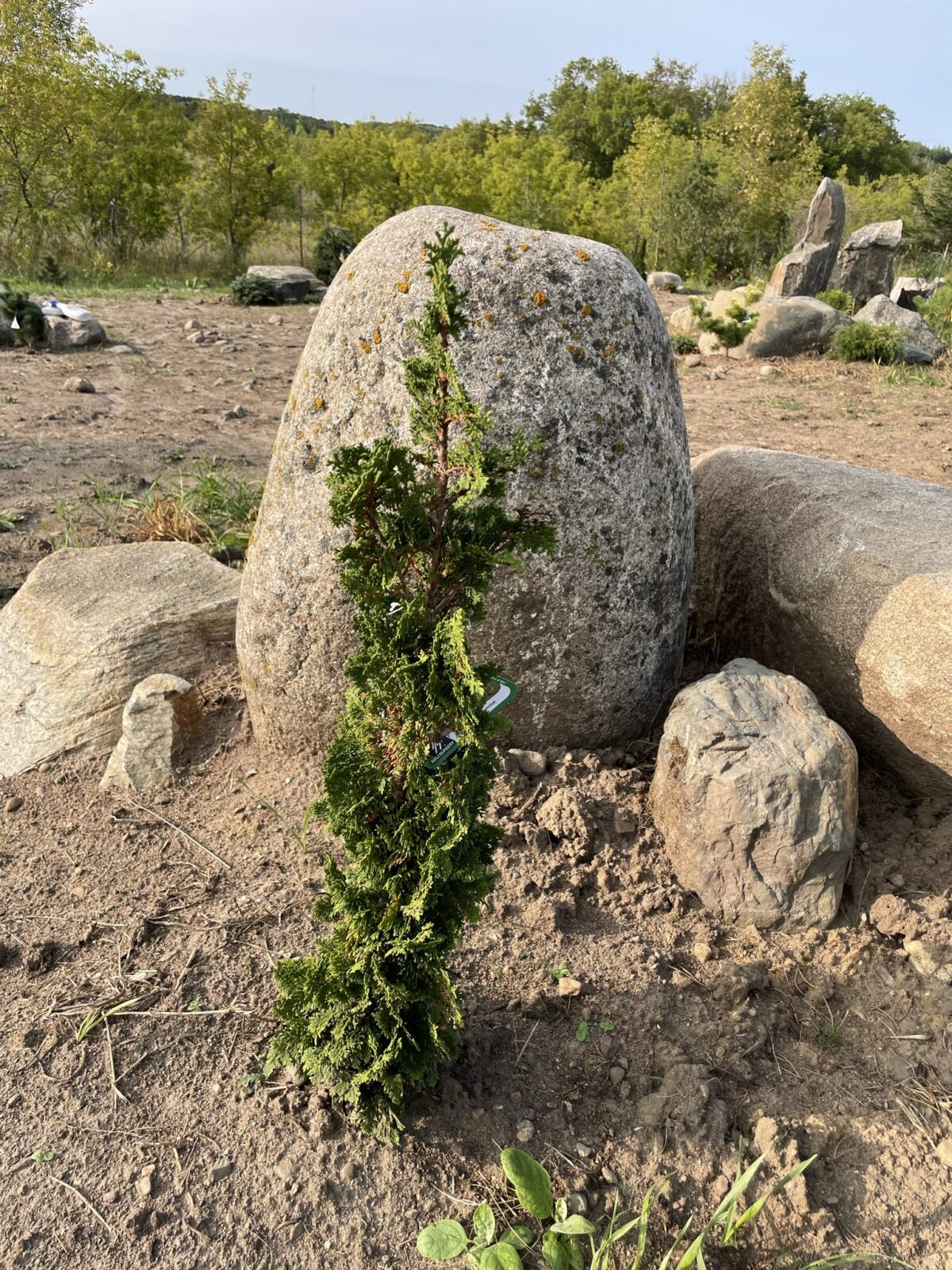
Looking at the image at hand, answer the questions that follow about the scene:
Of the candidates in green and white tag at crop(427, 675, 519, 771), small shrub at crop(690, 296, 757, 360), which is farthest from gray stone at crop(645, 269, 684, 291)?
green and white tag at crop(427, 675, 519, 771)

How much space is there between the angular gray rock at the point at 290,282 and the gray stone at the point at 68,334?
6488mm

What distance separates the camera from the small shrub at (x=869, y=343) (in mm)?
12117

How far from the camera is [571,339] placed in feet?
9.63

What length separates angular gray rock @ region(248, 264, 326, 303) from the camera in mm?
17500

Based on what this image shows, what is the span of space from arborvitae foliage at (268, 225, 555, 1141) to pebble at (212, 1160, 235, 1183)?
0.25 metres

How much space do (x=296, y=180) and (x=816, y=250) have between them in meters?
16.6

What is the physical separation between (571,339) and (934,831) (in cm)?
214

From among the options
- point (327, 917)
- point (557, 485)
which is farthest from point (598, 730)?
point (327, 917)

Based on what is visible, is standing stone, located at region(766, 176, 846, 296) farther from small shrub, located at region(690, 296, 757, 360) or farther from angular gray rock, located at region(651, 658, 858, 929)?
angular gray rock, located at region(651, 658, 858, 929)

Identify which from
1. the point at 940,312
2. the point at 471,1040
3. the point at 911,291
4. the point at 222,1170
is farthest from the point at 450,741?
the point at 911,291

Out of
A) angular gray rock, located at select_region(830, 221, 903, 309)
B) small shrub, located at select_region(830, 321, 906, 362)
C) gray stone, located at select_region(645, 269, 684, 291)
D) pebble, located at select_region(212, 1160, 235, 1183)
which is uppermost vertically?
angular gray rock, located at select_region(830, 221, 903, 309)

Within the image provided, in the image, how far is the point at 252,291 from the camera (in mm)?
16578

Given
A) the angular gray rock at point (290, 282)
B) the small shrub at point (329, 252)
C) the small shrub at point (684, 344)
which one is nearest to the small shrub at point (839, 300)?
the small shrub at point (684, 344)

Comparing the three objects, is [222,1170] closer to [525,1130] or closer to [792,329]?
[525,1130]
